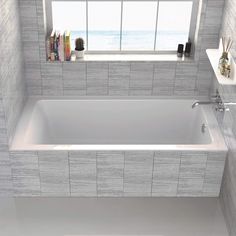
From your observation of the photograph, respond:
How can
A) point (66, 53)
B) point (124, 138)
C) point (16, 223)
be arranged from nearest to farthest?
point (16, 223) < point (66, 53) < point (124, 138)

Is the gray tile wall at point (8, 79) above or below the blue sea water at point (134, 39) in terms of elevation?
above

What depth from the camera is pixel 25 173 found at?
3.24 meters

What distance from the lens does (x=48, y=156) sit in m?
3.18

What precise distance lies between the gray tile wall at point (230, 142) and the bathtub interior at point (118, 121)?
20.3 inches

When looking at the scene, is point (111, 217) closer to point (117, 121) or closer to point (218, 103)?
point (117, 121)

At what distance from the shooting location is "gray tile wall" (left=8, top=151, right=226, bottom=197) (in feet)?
10.5

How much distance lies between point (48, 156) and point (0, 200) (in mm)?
596

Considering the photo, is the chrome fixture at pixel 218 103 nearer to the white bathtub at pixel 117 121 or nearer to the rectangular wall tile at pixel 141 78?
the white bathtub at pixel 117 121

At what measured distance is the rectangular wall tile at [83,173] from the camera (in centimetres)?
318

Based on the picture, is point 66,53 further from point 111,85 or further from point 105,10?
point 105,10

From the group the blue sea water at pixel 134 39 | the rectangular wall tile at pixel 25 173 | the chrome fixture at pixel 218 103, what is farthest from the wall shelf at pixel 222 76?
the blue sea water at pixel 134 39

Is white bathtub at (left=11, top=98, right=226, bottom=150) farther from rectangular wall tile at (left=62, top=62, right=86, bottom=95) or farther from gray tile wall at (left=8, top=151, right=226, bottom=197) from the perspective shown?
gray tile wall at (left=8, top=151, right=226, bottom=197)

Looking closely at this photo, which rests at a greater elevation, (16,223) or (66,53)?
(66,53)

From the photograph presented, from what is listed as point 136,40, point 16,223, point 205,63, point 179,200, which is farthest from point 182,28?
point 16,223
